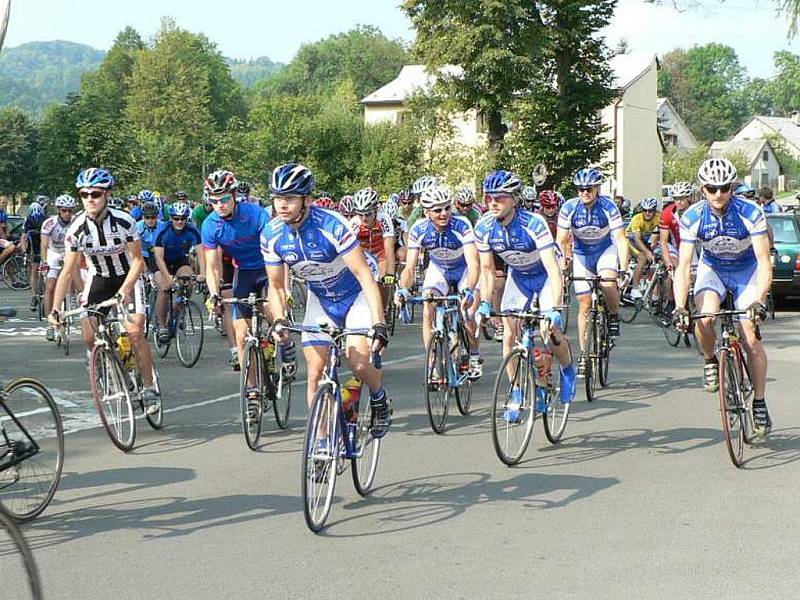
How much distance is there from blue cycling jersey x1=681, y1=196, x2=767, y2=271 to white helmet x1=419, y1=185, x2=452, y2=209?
2.52 meters

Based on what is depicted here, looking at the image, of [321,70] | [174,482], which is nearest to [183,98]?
[321,70]

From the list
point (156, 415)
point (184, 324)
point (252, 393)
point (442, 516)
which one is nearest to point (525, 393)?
point (442, 516)

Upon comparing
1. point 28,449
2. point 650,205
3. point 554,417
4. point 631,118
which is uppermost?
point 631,118

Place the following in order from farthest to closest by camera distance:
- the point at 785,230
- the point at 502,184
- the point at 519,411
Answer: the point at 785,230, the point at 502,184, the point at 519,411

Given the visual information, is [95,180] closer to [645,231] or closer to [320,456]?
[320,456]

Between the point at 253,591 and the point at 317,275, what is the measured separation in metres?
2.50

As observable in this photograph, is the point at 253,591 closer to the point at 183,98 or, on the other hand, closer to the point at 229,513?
the point at 229,513

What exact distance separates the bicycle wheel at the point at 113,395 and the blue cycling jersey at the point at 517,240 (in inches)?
123

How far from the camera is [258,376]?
9.70m

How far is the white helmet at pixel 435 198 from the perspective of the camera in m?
11.0

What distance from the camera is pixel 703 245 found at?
911cm

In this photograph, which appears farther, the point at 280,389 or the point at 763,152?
the point at 763,152

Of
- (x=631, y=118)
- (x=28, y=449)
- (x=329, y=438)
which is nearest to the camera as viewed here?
(x=28, y=449)

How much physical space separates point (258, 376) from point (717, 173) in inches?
154
